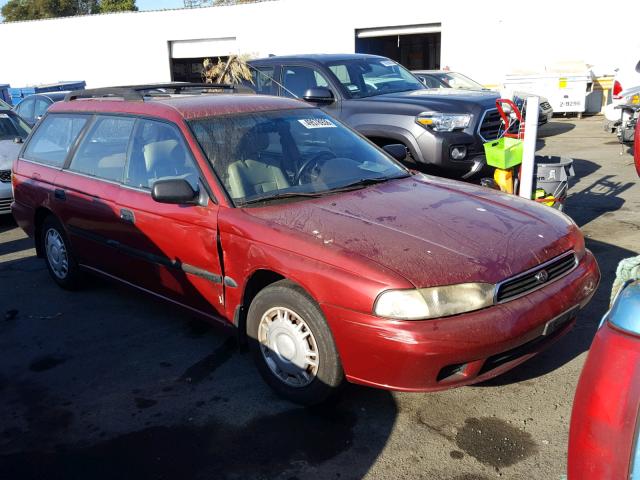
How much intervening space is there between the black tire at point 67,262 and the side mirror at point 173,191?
1975mm

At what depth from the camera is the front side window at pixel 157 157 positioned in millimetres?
4102

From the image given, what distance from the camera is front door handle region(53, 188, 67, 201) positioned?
5.18 metres

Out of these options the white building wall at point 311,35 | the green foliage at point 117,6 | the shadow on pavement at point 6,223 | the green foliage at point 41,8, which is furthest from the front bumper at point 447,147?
the green foliage at point 41,8

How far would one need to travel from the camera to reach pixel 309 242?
129 inches

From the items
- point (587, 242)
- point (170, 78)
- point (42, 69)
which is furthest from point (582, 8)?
point (42, 69)

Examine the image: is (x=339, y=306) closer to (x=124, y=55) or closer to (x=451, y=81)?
(x=451, y=81)

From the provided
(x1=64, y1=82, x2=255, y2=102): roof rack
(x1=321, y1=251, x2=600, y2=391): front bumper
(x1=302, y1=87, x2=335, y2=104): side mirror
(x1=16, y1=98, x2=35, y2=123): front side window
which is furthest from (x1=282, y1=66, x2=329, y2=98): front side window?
(x1=16, y1=98, x2=35, y2=123): front side window

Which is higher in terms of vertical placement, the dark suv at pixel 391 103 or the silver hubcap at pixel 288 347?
the dark suv at pixel 391 103

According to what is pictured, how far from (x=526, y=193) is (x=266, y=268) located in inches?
139

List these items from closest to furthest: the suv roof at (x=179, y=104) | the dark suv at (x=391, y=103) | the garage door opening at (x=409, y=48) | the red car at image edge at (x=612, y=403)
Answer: the red car at image edge at (x=612, y=403), the suv roof at (x=179, y=104), the dark suv at (x=391, y=103), the garage door opening at (x=409, y=48)

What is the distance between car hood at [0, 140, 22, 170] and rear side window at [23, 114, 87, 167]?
2.92m

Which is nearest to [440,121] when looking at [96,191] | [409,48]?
[96,191]

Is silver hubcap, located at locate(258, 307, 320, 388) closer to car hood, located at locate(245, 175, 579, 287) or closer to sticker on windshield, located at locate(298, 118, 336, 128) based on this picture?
car hood, located at locate(245, 175, 579, 287)

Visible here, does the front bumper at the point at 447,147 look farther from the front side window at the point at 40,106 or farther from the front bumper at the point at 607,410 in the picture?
the front side window at the point at 40,106
